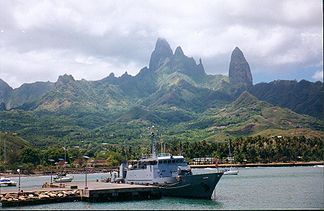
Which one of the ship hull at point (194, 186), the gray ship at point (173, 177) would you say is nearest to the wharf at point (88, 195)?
the ship hull at point (194, 186)

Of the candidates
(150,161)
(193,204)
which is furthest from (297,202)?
(150,161)

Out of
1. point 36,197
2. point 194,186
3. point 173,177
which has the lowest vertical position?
point 36,197

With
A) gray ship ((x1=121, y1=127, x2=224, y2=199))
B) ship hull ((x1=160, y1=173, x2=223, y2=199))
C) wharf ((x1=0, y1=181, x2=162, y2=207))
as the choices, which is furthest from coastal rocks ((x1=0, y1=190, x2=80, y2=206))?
ship hull ((x1=160, y1=173, x2=223, y2=199))

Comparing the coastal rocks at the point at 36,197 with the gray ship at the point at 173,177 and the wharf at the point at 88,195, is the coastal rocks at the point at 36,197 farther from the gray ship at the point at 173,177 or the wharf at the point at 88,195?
the gray ship at the point at 173,177

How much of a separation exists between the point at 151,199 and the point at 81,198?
33.5ft

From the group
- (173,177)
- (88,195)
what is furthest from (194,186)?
(88,195)

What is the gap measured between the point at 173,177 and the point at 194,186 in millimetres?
4761

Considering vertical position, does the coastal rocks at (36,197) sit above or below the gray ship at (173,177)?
below

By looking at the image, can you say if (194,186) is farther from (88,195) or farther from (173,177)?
(88,195)

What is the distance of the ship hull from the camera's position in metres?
64.0

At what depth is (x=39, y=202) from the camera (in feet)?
202

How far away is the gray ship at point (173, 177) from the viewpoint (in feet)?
211

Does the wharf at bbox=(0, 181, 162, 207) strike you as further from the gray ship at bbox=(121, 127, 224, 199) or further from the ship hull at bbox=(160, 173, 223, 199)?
the gray ship at bbox=(121, 127, 224, 199)

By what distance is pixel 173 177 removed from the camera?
68.8 m
